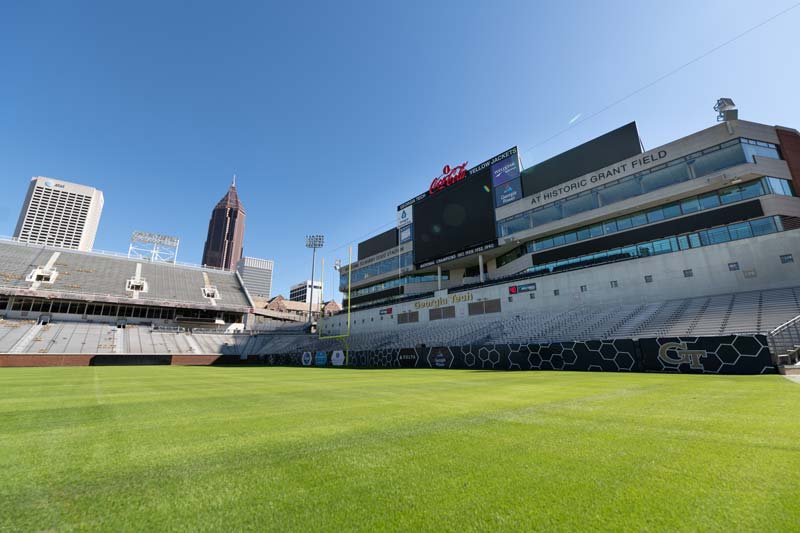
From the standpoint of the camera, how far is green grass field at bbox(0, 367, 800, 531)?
181cm

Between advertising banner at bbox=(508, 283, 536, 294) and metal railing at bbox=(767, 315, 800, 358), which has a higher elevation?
advertising banner at bbox=(508, 283, 536, 294)

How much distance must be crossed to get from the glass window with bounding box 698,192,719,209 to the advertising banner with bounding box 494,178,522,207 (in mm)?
14356

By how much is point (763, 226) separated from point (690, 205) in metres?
4.31

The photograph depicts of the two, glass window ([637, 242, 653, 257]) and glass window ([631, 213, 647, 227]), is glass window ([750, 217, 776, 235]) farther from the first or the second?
glass window ([631, 213, 647, 227])

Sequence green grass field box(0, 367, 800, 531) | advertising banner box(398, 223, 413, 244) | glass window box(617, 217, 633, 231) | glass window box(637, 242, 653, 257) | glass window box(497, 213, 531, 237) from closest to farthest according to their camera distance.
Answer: green grass field box(0, 367, 800, 531)
glass window box(637, 242, 653, 257)
glass window box(617, 217, 633, 231)
glass window box(497, 213, 531, 237)
advertising banner box(398, 223, 413, 244)

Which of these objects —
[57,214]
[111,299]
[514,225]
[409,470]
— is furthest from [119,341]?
[57,214]

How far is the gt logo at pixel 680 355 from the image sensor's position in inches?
519

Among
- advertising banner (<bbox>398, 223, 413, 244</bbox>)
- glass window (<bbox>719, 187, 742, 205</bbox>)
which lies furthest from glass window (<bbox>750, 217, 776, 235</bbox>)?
advertising banner (<bbox>398, 223, 413, 244</bbox>)

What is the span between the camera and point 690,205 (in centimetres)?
2500

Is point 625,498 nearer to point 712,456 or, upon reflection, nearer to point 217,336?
point 712,456

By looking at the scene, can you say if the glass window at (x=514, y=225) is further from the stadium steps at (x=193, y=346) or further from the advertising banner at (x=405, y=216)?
the stadium steps at (x=193, y=346)

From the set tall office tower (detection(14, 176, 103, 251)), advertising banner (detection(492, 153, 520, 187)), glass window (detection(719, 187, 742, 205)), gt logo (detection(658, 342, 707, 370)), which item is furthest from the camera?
tall office tower (detection(14, 176, 103, 251))

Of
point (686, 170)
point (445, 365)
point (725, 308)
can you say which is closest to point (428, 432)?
point (445, 365)

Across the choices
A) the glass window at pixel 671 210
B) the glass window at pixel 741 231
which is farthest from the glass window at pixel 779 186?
the glass window at pixel 671 210
